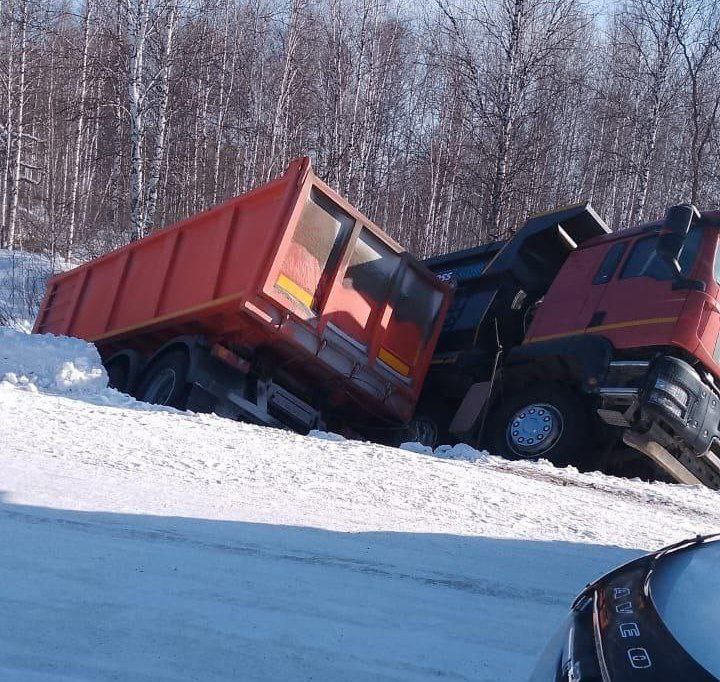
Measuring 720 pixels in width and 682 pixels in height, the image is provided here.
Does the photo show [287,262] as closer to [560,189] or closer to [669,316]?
[669,316]

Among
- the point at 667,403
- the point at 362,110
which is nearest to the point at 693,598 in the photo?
the point at 667,403

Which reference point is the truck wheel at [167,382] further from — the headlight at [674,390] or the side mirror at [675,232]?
the side mirror at [675,232]

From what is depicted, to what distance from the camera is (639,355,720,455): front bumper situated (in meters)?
6.48

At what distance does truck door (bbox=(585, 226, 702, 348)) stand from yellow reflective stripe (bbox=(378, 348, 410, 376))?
184 centimetres

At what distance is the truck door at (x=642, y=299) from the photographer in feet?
22.1

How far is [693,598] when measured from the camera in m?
1.99

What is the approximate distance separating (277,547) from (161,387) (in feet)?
15.5

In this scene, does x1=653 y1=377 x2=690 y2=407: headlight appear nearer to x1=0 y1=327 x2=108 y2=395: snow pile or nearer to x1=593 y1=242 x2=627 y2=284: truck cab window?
x1=593 y1=242 x2=627 y2=284: truck cab window

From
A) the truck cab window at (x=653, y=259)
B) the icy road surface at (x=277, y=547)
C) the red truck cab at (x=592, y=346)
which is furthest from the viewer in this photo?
the truck cab window at (x=653, y=259)

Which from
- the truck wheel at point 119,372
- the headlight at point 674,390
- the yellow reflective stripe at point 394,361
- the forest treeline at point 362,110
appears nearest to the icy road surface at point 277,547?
the headlight at point 674,390

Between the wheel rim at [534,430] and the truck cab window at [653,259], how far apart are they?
4.74ft

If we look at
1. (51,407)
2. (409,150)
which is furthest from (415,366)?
(409,150)

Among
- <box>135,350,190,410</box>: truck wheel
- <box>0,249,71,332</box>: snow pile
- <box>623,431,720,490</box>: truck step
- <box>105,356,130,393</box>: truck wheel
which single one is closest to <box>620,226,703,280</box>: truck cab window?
<box>623,431,720,490</box>: truck step

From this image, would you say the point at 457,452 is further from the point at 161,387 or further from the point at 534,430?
the point at 161,387
